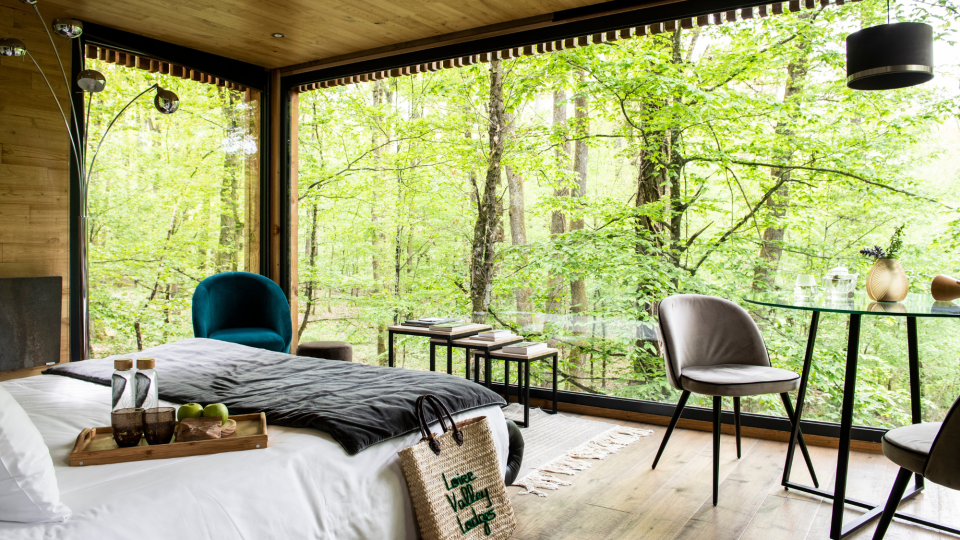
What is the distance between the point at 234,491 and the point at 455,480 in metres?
0.77

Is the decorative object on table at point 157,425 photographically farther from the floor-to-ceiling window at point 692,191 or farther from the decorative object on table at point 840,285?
the floor-to-ceiling window at point 692,191

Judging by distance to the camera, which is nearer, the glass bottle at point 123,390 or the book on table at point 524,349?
the glass bottle at point 123,390

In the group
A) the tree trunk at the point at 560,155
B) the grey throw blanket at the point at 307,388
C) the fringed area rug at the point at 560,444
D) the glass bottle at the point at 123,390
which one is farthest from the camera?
the tree trunk at the point at 560,155

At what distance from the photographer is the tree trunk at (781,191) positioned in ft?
14.9

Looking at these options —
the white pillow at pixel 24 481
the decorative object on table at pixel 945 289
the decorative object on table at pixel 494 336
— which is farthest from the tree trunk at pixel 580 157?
the white pillow at pixel 24 481

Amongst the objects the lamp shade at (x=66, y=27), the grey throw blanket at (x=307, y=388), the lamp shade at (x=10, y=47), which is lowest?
the grey throw blanket at (x=307, y=388)

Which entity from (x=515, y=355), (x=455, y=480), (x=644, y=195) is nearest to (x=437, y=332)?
(x=515, y=355)

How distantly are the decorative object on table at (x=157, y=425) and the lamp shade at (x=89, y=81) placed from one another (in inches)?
105

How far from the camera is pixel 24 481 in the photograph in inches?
50.6

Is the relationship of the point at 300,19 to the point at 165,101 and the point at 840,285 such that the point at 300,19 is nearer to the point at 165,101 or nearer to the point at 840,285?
the point at 165,101

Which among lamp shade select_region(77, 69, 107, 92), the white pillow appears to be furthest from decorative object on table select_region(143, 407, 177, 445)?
lamp shade select_region(77, 69, 107, 92)

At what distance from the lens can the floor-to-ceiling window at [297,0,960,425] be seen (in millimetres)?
4176

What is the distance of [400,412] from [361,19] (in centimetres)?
291

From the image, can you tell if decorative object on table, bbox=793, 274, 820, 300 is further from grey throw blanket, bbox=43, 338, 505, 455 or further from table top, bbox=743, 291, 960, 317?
grey throw blanket, bbox=43, 338, 505, 455
